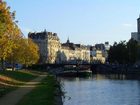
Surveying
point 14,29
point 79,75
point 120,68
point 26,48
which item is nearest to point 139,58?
point 120,68

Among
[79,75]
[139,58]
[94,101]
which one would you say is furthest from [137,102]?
[139,58]

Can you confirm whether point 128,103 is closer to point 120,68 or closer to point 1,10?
point 1,10

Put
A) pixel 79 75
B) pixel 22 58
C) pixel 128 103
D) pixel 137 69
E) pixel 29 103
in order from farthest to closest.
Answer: pixel 137 69 < pixel 79 75 < pixel 22 58 < pixel 128 103 < pixel 29 103

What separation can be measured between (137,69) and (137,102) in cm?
12864

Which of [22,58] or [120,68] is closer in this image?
[22,58]

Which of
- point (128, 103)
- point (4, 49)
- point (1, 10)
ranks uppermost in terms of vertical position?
point (1, 10)

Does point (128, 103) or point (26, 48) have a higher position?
point (26, 48)

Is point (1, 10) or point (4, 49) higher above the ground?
point (1, 10)

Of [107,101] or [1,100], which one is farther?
[107,101]

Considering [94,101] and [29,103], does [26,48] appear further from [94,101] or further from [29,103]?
[29,103]

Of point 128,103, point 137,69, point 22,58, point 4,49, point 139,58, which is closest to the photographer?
point 128,103

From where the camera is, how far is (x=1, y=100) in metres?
41.7

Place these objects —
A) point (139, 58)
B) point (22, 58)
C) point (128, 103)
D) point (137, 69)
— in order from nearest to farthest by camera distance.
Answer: point (128, 103) → point (22, 58) → point (137, 69) → point (139, 58)

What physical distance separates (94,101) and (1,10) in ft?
46.3
